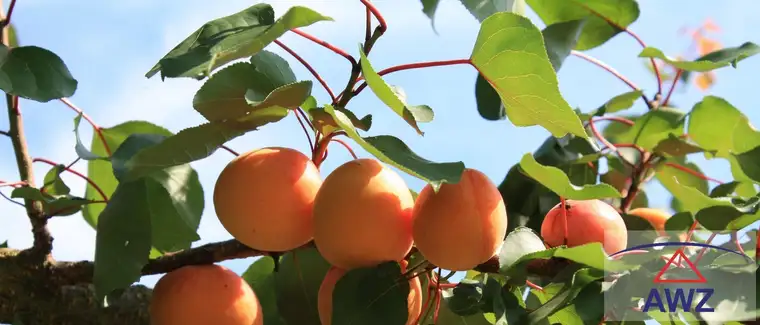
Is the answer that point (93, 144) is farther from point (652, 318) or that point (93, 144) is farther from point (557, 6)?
point (652, 318)

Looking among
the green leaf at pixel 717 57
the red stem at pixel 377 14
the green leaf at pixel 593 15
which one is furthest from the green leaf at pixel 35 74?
the green leaf at pixel 717 57

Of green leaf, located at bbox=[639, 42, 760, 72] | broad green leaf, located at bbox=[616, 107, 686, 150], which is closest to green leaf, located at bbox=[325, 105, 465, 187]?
green leaf, located at bbox=[639, 42, 760, 72]

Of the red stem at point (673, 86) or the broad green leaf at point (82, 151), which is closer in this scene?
the broad green leaf at point (82, 151)

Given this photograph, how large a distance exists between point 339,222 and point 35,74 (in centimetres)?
48

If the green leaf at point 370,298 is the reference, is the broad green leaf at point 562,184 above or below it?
above

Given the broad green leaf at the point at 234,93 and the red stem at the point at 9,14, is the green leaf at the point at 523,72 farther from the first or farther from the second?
the red stem at the point at 9,14

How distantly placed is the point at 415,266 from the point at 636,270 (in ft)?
0.70

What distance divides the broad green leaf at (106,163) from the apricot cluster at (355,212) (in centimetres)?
48

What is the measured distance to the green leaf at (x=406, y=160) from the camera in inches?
26.3

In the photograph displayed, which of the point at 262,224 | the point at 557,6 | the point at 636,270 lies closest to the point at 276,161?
the point at 262,224

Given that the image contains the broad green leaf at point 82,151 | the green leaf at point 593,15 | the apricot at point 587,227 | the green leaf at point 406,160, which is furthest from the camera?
the green leaf at point 593,15

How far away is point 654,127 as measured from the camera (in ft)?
4.45

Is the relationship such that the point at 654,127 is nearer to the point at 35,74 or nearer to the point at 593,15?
the point at 593,15

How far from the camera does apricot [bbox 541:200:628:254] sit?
2.90 feet
